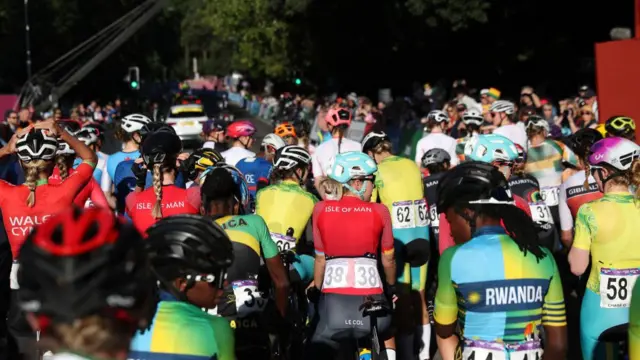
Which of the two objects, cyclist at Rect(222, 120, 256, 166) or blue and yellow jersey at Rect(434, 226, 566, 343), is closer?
blue and yellow jersey at Rect(434, 226, 566, 343)

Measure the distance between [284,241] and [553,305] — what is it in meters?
3.78

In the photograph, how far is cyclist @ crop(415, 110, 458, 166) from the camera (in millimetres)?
12883

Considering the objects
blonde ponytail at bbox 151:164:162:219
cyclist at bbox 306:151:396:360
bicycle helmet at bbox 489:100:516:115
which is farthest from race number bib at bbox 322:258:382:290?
bicycle helmet at bbox 489:100:516:115

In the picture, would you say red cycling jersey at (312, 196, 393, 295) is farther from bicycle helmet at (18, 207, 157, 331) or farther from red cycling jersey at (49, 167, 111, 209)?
bicycle helmet at (18, 207, 157, 331)

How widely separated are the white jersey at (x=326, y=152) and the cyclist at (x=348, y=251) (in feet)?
12.3

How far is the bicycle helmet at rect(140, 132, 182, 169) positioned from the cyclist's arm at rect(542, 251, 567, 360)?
3.17 metres

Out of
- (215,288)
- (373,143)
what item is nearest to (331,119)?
(373,143)

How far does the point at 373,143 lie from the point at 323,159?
155cm

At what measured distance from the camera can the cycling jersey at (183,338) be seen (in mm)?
3789

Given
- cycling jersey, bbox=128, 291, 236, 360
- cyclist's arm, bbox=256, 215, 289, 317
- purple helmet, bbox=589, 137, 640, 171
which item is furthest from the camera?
cyclist's arm, bbox=256, 215, 289, 317

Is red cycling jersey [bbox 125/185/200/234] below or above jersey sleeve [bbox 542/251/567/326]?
above

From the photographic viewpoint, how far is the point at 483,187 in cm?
510

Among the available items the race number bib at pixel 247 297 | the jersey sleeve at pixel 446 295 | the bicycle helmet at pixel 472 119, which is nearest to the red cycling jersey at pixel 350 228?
the race number bib at pixel 247 297

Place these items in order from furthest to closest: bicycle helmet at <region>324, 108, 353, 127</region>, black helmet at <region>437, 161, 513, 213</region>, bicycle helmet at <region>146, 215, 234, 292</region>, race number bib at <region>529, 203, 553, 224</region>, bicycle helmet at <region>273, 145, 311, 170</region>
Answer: bicycle helmet at <region>324, 108, 353, 127</region>, race number bib at <region>529, 203, 553, 224</region>, bicycle helmet at <region>273, 145, 311, 170</region>, black helmet at <region>437, 161, 513, 213</region>, bicycle helmet at <region>146, 215, 234, 292</region>
